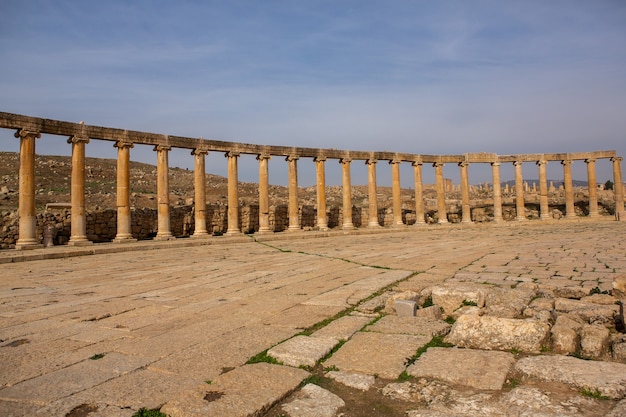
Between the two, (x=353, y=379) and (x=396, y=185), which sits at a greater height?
(x=396, y=185)

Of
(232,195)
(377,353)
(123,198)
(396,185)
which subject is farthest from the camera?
(396,185)

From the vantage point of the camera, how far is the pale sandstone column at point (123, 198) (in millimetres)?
19703

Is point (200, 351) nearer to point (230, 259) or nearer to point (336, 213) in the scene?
point (230, 259)

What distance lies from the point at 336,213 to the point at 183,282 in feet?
76.7

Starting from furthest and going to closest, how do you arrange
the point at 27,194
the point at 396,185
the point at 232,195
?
the point at 396,185, the point at 232,195, the point at 27,194

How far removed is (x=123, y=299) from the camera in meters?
7.51

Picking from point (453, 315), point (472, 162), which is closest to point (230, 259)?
point (453, 315)

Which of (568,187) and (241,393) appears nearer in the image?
(241,393)

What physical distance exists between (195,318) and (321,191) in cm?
2099

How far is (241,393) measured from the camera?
3379 mm

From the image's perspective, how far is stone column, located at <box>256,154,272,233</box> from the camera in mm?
24453

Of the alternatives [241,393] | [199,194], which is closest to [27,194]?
[199,194]

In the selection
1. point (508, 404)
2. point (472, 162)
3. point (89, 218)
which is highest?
point (472, 162)

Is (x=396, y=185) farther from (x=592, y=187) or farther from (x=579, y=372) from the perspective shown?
(x=579, y=372)
